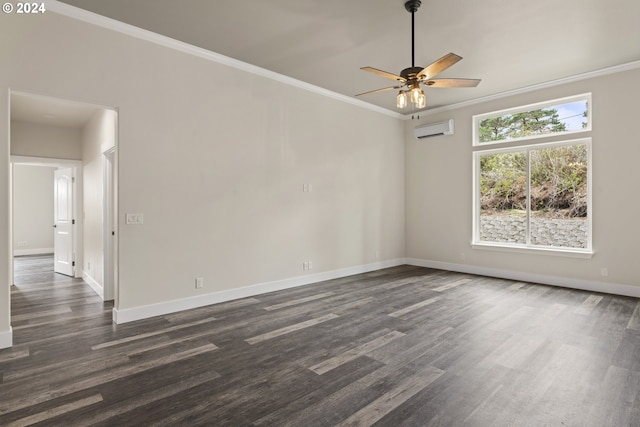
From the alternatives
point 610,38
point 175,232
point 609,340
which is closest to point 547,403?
point 609,340

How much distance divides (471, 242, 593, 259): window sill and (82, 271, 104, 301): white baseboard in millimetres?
6318

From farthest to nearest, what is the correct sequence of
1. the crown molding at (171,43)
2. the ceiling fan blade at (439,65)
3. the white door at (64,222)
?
the white door at (64,222) → the crown molding at (171,43) → the ceiling fan blade at (439,65)

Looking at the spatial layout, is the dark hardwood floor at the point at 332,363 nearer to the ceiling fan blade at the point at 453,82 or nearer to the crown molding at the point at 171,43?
the ceiling fan blade at the point at 453,82

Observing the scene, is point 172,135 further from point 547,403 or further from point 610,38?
point 610,38

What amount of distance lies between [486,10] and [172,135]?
368 cm

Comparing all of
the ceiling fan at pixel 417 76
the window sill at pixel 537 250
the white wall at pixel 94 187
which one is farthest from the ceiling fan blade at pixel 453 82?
the white wall at pixel 94 187

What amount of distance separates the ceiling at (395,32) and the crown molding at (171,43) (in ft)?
0.26

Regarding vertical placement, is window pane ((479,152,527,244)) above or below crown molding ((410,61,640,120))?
below

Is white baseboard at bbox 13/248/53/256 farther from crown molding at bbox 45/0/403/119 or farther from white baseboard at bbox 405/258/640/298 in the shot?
white baseboard at bbox 405/258/640/298

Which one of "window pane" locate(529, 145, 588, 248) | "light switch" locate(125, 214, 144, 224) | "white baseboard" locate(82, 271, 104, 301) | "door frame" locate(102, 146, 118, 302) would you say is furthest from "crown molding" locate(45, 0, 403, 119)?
"window pane" locate(529, 145, 588, 248)

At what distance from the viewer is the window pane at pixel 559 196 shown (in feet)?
17.4

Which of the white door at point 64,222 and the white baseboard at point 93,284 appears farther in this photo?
the white door at point 64,222

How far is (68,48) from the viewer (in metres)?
3.36

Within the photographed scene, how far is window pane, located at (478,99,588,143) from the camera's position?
5.31 meters
